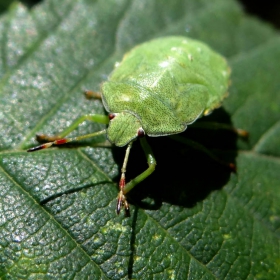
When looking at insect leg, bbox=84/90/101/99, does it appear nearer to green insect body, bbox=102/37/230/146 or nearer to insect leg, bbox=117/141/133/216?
green insect body, bbox=102/37/230/146

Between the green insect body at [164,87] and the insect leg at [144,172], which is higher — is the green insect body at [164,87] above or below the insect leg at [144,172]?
above

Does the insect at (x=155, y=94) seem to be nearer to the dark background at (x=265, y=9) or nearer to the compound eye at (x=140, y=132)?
the compound eye at (x=140, y=132)

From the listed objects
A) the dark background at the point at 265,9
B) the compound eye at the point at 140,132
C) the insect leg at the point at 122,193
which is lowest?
the dark background at the point at 265,9

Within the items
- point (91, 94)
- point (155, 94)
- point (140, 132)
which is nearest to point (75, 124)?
point (91, 94)

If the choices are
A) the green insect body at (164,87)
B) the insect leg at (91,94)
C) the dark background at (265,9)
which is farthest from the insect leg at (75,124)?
the dark background at (265,9)

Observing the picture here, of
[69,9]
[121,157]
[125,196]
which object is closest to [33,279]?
[125,196]

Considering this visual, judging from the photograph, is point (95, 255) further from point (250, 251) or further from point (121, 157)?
point (250, 251)

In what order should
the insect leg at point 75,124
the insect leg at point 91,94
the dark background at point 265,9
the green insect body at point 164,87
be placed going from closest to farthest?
1. the green insect body at point 164,87
2. the insect leg at point 75,124
3. the insect leg at point 91,94
4. the dark background at point 265,9
